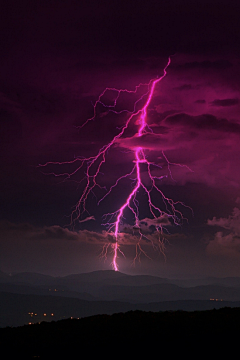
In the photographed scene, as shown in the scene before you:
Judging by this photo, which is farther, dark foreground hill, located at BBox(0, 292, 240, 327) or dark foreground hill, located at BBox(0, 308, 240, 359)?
dark foreground hill, located at BBox(0, 292, 240, 327)

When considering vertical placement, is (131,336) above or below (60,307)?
below

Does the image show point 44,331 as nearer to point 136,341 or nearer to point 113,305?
point 136,341

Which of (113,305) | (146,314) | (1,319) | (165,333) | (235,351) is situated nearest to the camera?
(235,351)

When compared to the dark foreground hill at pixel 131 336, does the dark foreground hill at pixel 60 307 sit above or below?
above

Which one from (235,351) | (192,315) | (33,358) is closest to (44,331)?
(33,358)

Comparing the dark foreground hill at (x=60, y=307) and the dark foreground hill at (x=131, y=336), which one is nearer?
the dark foreground hill at (x=131, y=336)

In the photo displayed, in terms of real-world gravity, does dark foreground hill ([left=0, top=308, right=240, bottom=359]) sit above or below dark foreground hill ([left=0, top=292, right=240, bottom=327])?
below

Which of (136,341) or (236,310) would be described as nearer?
(136,341)

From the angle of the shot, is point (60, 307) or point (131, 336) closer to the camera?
point (131, 336)
